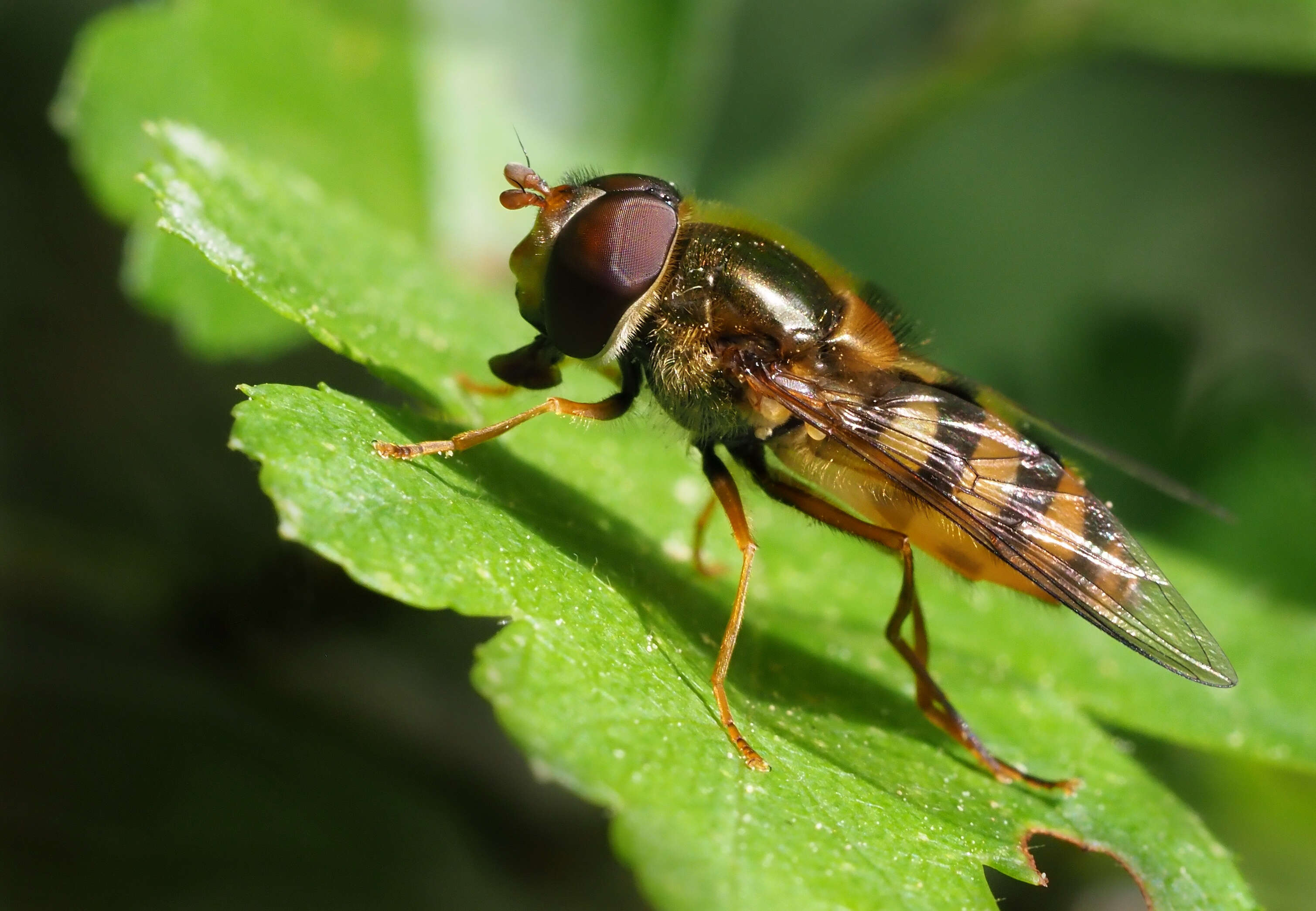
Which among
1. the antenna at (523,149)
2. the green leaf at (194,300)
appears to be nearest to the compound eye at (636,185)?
the antenna at (523,149)

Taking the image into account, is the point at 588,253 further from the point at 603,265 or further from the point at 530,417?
the point at 530,417

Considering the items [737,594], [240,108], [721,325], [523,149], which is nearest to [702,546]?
[737,594]

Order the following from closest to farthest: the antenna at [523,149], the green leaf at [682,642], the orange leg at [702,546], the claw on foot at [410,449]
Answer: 1. the green leaf at [682,642]
2. the claw on foot at [410,449]
3. the antenna at [523,149]
4. the orange leg at [702,546]

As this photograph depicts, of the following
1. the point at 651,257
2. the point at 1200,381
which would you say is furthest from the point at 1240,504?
the point at 651,257

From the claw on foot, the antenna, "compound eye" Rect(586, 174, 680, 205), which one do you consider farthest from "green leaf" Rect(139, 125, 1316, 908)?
"compound eye" Rect(586, 174, 680, 205)

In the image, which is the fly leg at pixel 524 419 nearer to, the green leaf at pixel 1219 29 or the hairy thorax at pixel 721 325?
the hairy thorax at pixel 721 325

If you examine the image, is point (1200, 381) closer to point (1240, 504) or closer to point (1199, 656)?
point (1240, 504)
